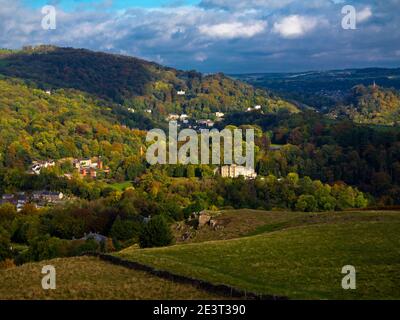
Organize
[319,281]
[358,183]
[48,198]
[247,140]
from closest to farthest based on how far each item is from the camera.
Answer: [319,281], [48,198], [358,183], [247,140]

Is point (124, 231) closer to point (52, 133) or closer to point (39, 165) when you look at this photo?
point (39, 165)

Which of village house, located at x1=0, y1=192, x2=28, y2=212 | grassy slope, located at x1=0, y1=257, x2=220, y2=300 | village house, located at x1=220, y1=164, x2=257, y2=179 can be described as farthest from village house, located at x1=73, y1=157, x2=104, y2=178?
grassy slope, located at x1=0, y1=257, x2=220, y2=300

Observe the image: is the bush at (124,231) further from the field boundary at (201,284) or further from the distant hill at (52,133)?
the distant hill at (52,133)

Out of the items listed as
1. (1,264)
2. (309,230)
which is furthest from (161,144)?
(309,230)

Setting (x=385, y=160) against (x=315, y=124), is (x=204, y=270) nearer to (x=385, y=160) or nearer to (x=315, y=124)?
(x=385, y=160)

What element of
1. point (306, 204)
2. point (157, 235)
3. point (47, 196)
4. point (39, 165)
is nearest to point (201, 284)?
point (157, 235)

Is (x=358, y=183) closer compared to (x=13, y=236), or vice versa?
(x=13, y=236)
